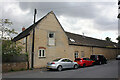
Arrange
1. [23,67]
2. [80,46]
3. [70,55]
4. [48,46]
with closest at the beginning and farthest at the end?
[23,67]
[48,46]
[70,55]
[80,46]

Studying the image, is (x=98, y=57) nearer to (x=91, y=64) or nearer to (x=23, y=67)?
(x=91, y=64)

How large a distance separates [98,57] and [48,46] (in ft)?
28.7

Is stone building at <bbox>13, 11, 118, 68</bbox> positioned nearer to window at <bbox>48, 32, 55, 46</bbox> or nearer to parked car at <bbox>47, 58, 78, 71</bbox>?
window at <bbox>48, 32, 55, 46</bbox>

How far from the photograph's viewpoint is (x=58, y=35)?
68.9ft

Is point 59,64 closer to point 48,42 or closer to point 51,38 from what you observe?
point 48,42

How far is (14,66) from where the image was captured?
15531 mm

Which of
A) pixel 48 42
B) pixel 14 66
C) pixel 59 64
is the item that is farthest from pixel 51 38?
pixel 14 66

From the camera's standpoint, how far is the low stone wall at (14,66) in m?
14.7

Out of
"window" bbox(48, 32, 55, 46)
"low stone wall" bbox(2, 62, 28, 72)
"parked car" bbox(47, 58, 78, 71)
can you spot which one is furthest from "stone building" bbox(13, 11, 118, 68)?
"parked car" bbox(47, 58, 78, 71)

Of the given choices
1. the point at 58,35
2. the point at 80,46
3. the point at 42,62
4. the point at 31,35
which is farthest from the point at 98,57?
the point at 31,35

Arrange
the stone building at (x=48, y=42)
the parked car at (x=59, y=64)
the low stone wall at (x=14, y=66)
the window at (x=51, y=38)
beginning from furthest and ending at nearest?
the window at (x=51, y=38), the stone building at (x=48, y=42), the parked car at (x=59, y=64), the low stone wall at (x=14, y=66)

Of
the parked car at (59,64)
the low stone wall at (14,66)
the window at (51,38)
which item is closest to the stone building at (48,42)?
the window at (51,38)

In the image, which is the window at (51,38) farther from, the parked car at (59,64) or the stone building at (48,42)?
the parked car at (59,64)

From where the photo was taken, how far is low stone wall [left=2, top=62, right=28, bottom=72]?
14.7 m
